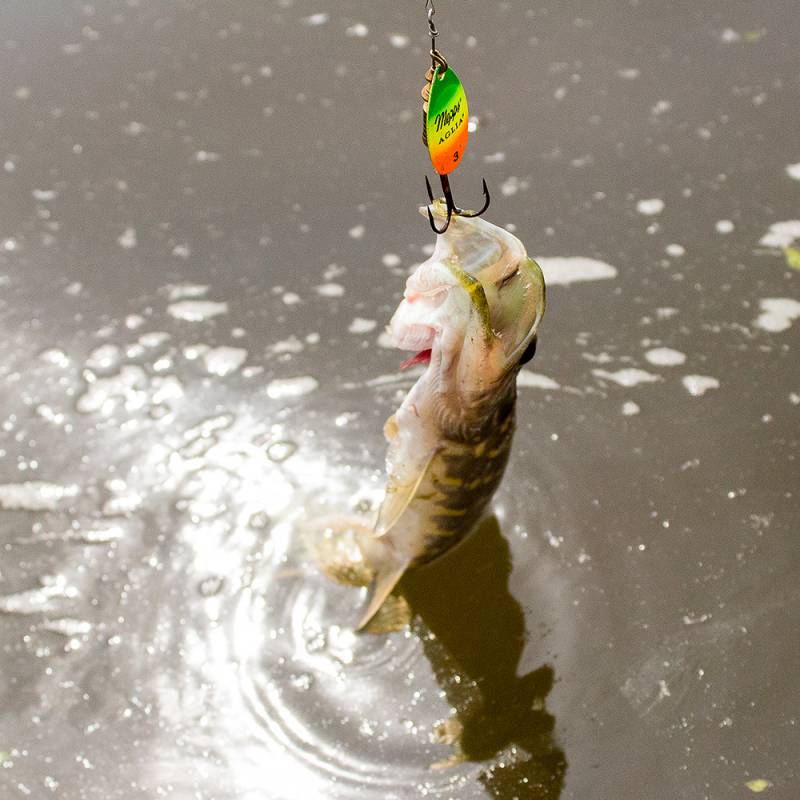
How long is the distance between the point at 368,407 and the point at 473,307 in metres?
1.25

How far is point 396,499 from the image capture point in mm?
2174

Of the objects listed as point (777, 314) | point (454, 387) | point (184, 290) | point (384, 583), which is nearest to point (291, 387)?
point (184, 290)

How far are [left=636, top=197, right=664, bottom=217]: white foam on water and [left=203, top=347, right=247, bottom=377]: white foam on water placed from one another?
1424 mm

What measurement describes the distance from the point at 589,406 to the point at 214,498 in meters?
1.08

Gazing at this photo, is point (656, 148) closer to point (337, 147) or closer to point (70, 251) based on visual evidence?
point (337, 147)

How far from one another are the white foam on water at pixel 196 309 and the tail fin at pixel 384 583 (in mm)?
1214

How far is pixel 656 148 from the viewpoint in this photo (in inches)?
145

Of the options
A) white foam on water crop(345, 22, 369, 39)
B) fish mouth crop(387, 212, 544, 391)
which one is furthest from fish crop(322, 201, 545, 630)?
white foam on water crop(345, 22, 369, 39)

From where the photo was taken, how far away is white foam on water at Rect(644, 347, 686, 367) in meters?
3.04

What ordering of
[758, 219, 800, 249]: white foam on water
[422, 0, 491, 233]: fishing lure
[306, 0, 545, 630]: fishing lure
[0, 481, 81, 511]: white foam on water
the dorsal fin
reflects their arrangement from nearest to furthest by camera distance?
1. [422, 0, 491, 233]: fishing lure
2. [306, 0, 545, 630]: fishing lure
3. the dorsal fin
4. [0, 481, 81, 511]: white foam on water
5. [758, 219, 800, 249]: white foam on water

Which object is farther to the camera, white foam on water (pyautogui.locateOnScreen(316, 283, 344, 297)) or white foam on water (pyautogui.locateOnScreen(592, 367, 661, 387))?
white foam on water (pyautogui.locateOnScreen(316, 283, 344, 297))

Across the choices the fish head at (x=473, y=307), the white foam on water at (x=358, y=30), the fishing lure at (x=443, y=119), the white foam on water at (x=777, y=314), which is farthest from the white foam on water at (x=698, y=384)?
the white foam on water at (x=358, y=30)

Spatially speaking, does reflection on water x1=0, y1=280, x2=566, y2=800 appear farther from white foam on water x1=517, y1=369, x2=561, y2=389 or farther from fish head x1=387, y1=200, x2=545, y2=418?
fish head x1=387, y1=200, x2=545, y2=418

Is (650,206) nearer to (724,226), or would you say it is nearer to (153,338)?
(724,226)
